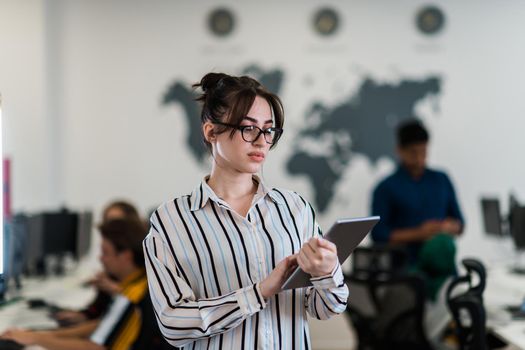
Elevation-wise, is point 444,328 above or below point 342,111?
below

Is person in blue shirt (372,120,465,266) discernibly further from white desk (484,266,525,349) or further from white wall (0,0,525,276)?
white wall (0,0,525,276)

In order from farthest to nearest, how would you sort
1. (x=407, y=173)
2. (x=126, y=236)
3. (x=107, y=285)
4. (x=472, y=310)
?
1. (x=407, y=173)
2. (x=107, y=285)
3. (x=126, y=236)
4. (x=472, y=310)

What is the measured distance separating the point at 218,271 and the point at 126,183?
4.34 metres

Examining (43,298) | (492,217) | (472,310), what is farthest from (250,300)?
(492,217)

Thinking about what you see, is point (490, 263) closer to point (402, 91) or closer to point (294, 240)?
point (402, 91)

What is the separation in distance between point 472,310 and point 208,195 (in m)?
1.21

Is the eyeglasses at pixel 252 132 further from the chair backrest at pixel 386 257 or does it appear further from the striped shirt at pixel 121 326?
the chair backrest at pixel 386 257

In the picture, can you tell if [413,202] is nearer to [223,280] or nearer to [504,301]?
[504,301]

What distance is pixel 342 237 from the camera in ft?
4.45

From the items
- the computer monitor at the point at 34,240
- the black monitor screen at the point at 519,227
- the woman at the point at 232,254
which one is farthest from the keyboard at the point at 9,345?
the black monitor screen at the point at 519,227

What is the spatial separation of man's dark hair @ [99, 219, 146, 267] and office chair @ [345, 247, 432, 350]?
120 centimetres

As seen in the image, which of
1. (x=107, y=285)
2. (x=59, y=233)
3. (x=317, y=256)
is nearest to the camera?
(x=317, y=256)

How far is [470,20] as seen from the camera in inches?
223

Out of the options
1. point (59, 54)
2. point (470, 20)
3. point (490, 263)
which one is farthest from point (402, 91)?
point (59, 54)
